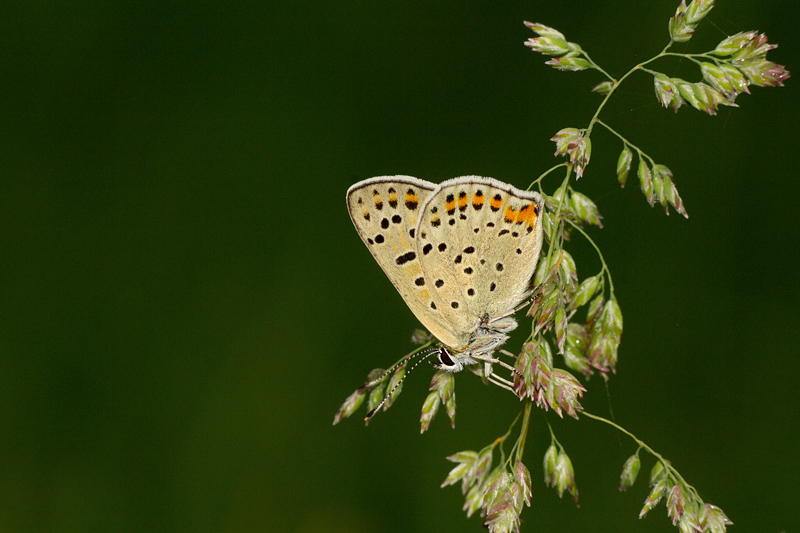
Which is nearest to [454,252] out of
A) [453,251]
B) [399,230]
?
[453,251]

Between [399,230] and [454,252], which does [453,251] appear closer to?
[454,252]

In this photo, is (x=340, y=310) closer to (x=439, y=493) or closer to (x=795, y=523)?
(x=439, y=493)

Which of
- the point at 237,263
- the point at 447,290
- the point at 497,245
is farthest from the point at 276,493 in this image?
the point at 497,245
